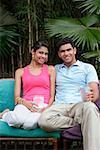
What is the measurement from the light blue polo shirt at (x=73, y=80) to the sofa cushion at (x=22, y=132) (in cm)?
43

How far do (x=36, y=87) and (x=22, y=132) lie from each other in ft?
1.75

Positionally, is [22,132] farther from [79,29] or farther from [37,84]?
[79,29]

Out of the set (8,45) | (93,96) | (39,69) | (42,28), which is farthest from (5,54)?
(93,96)

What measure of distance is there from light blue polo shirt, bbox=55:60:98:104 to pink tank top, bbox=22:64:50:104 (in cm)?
12

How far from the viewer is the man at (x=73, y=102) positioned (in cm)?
352

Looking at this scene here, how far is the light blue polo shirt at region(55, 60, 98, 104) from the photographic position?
13.5ft

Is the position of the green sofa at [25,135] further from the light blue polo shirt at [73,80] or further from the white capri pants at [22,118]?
the light blue polo shirt at [73,80]

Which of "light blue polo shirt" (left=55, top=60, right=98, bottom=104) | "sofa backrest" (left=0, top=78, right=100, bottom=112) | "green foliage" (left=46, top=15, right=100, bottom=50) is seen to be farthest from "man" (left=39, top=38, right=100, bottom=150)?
"green foliage" (left=46, top=15, right=100, bottom=50)

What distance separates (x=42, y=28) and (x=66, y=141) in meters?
2.25

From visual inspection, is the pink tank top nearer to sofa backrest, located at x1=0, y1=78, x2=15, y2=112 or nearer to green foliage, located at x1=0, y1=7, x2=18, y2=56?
sofa backrest, located at x1=0, y1=78, x2=15, y2=112

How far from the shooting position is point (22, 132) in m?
3.85

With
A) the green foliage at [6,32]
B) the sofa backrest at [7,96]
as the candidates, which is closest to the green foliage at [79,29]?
the green foliage at [6,32]

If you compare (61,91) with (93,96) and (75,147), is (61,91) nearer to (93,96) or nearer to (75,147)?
(93,96)

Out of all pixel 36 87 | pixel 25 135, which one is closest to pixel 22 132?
pixel 25 135
